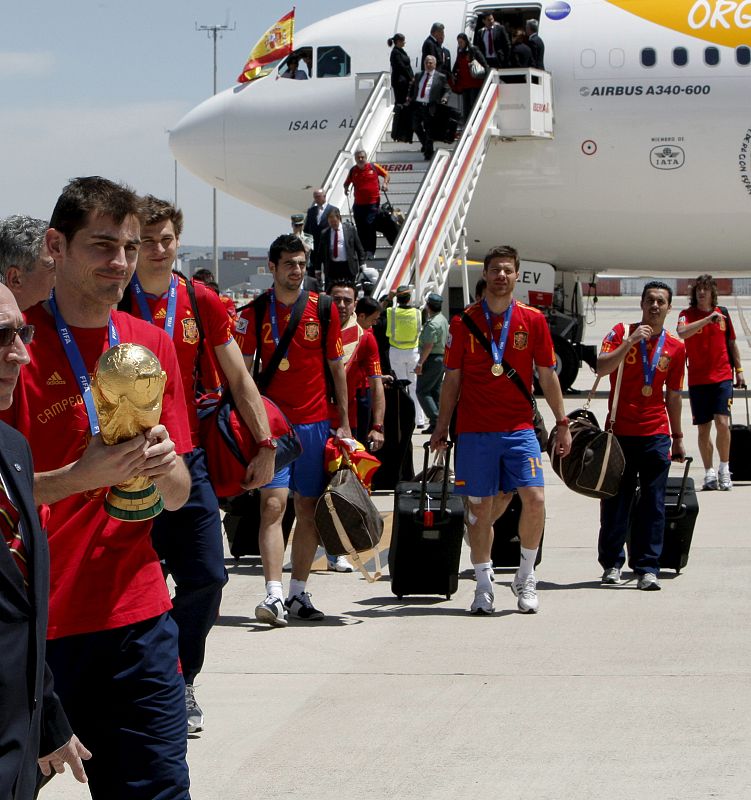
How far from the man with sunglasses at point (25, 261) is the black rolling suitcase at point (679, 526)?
4392 mm


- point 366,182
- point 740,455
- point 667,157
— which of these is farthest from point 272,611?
point 667,157

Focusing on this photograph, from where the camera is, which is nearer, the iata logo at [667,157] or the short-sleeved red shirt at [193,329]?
the short-sleeved red shirt at [193,329]

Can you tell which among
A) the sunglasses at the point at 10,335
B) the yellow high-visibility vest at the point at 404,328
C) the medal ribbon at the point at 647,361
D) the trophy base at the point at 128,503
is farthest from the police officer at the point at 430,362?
the sunglasses at the point at 10,335

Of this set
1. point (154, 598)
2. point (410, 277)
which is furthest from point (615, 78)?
point (154, 598)

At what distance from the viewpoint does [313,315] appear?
6898 mm

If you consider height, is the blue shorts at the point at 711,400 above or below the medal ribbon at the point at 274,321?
below

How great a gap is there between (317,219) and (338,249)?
2.03ft

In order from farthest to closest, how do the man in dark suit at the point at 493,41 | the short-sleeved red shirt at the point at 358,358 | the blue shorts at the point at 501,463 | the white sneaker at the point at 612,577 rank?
1. the man in dark suit at the point at 493,41
2. the short-sleeved red shirt at the point at 358,358
3. the white sneaker at the point at 612,577
4. the blue shorts at the point at 501,463

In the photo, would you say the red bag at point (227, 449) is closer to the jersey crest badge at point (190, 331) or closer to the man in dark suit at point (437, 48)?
the jersey crest badge at point (190, 331)

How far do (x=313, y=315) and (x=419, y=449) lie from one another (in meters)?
6.83

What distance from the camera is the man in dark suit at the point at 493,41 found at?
1819 cm

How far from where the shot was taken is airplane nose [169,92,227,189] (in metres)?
19.8

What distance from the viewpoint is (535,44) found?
18.0 m

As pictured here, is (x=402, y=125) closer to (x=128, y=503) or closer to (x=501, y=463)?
(x=501, y=463)
